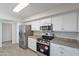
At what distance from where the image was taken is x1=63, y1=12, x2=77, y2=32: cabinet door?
8.75ft

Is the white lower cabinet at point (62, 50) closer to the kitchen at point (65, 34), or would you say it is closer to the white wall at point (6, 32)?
the kitchen at point (65, 34)

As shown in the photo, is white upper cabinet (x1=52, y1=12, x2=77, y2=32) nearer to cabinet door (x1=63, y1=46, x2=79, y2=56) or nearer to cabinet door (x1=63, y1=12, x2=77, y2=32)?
cabinet door (x1=63, y1=12, x2=77, y2=32)

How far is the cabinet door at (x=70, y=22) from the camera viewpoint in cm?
267

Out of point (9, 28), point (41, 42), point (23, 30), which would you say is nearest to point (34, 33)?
point (23, 30)

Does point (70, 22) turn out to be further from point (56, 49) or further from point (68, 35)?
point (56, 49)

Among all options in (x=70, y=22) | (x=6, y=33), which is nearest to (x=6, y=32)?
(x=6, y=33)

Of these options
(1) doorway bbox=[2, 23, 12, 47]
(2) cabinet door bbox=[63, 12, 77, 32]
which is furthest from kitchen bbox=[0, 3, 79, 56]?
(1) doorway bbox=[2, 23, 12, 47]

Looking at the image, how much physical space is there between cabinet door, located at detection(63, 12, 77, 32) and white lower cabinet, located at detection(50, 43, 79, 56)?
0.68m

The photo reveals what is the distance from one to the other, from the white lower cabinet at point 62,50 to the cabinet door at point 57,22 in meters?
0.71

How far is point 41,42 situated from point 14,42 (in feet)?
12.8

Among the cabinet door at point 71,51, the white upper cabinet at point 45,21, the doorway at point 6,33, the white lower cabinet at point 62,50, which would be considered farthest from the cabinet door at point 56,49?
the doorway at point 6,33

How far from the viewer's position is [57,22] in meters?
3.31

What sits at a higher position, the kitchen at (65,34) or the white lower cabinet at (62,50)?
the kitchen at (65,34)

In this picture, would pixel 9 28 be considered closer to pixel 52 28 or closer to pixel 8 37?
pixel 8 37
